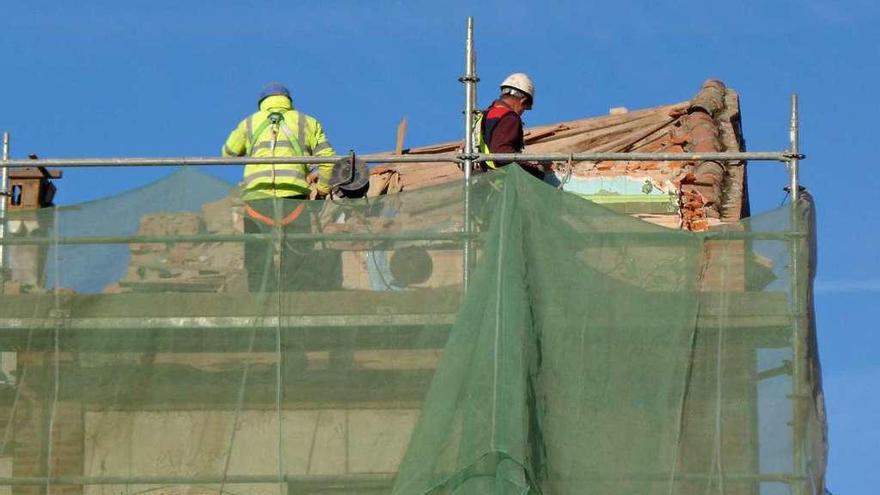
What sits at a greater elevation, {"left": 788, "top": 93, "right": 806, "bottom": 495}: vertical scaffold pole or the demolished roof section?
the demolished roof section

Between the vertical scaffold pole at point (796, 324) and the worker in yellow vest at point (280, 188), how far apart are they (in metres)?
2.91

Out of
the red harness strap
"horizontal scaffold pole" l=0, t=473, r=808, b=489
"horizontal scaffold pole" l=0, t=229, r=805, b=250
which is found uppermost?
the red harness strap

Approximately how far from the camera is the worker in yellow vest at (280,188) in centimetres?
1375

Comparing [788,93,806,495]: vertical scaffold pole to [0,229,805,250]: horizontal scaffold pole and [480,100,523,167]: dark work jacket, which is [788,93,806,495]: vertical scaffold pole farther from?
[480,100,523,167]: dark work jacket

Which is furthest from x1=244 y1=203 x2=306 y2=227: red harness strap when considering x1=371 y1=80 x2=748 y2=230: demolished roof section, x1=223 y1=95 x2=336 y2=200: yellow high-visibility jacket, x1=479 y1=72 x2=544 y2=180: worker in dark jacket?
x1=371 y1=80 x2=748 y2=230: demolished roof section

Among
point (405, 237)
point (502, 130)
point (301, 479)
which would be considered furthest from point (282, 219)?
point (502, 130)

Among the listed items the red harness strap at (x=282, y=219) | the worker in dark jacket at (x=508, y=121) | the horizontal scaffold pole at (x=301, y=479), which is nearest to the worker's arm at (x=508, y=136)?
the worker in dark jacket at (x=508, y=121)

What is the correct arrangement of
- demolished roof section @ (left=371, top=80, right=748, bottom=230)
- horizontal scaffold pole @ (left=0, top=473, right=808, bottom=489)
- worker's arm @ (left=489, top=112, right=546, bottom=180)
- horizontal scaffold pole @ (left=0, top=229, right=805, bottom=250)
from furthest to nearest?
demolished roof section @ (left=371, top=80, right=748, bottom=230), worker's arm @ (left=489, top=112, right=546, bottom=180), horizontal scaffold pole @ (left=0, top=229, right=805, bottom=250), horizontal scaffold pole @ (left=0, top=473, right=808, bottom=489)

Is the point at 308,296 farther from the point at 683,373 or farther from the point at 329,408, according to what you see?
the point at 683,373

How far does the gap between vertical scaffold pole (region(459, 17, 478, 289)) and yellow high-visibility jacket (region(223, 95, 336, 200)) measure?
3.62ft

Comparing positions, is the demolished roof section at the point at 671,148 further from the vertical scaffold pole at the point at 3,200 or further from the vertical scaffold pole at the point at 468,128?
the vertical scaffold pole at the point at 3,200

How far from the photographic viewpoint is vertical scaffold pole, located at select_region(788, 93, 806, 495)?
1335 centimetres

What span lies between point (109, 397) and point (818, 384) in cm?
445

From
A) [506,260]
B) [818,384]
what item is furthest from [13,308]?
[818,384]
